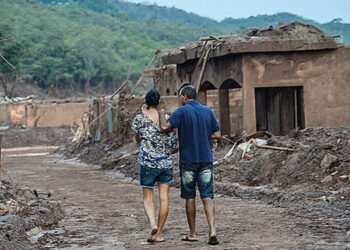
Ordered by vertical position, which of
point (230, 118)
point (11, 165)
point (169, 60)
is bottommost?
point (11, 165)

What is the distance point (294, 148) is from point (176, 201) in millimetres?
3061

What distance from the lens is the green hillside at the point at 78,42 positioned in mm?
87688

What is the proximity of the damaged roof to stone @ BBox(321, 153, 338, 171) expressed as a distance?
186 inches

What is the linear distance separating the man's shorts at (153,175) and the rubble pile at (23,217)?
1629 mm

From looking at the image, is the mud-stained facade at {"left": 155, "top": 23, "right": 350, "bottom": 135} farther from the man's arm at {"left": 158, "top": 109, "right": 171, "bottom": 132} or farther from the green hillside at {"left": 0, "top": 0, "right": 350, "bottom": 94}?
the green hillside at {"left": 0, "top": 0, "right": 350, "bottom": 94}

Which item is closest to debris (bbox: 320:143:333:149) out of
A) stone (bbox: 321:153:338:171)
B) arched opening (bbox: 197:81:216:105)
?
stone (bbox: 321:153:338:171)

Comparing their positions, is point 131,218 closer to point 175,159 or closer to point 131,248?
point 131,248

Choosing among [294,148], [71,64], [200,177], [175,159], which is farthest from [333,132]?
[71,64]

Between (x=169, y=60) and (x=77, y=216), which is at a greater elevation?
(x=169, y=60)

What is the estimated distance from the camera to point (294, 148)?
15562 mm

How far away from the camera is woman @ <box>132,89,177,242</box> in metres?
9.30

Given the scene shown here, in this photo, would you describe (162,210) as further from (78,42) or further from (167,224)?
(78,42)

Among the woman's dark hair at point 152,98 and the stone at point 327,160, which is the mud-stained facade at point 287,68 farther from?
the woman's dark hair at point 152,98

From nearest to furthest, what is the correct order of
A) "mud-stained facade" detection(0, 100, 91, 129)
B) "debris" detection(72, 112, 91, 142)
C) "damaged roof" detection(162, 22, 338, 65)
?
"damaged roof" detection(162, 22, 338, 65)
"debris" detection(72, 112, 91, 142)
"mud-stained facade" detection(0, 100, 91, 129)
